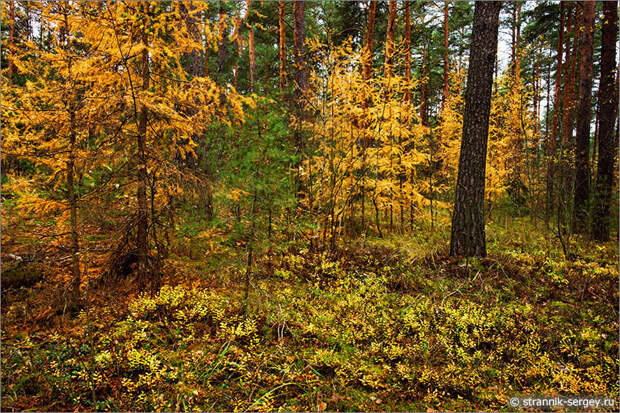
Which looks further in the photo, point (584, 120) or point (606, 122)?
point (584, 120)

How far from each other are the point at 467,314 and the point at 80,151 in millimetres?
5857

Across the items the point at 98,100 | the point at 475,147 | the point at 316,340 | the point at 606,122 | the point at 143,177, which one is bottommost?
the point at 316,340

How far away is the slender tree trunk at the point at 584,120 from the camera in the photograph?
8438 millimetres

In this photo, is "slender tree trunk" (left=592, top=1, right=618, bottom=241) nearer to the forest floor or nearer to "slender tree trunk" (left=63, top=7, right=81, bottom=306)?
the forest floor

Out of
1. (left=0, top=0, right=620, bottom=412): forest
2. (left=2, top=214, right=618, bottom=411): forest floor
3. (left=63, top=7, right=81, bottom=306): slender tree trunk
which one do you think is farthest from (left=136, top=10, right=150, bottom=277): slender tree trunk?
(left=63, top=7, right=81, bottom=306): slender tree trunk

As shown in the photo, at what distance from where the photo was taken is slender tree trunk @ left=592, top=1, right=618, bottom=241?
773 centimetres

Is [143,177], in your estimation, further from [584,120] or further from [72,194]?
[584,120]

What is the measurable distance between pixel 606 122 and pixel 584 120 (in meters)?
0.57

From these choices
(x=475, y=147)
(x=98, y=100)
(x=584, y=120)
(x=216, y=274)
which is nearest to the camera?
(x=98, y=100)

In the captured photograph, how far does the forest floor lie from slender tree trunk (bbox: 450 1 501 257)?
0.66 m

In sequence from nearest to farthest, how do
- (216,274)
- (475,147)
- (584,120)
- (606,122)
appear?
(216,274) → (475,147) → (606,122) → (584,120)

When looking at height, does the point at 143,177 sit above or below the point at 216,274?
above

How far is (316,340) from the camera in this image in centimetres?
368

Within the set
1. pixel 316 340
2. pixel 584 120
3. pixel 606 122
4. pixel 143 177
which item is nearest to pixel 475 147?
pixel 316 340
